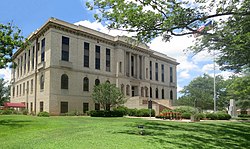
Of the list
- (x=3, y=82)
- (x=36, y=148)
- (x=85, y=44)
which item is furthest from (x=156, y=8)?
(x=3, y=82)

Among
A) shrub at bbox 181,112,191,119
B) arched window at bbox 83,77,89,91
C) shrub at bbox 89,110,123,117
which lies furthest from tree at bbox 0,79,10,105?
shrub at bbox 181,112,191,119

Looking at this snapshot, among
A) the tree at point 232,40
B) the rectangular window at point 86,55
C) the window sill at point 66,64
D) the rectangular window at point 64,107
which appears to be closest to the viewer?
the tree at point 232,40

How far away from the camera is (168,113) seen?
29.8 m

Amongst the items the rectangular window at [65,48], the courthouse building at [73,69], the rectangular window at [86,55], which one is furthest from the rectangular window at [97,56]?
the rectangular window at [65,48]

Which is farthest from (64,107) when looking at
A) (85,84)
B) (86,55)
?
(86,55)

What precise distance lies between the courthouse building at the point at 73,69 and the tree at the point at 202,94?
1098 centimetres

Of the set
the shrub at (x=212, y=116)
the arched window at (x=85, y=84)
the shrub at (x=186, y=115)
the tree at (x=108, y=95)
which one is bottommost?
the shrub at (x=212, y=116)

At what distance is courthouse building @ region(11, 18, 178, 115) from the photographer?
36.8 metres

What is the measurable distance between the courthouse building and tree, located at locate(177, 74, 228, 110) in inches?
432

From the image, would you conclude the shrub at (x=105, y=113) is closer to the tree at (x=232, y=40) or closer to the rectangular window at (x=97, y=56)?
the rectangular window at (x=97, y=56)

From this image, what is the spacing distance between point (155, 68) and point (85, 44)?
21906 millimetres

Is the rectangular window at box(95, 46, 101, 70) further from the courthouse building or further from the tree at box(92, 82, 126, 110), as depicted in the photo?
the tree at box(92, 82, 126, 110)

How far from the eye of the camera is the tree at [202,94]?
57.4 meters

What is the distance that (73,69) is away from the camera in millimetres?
38906
